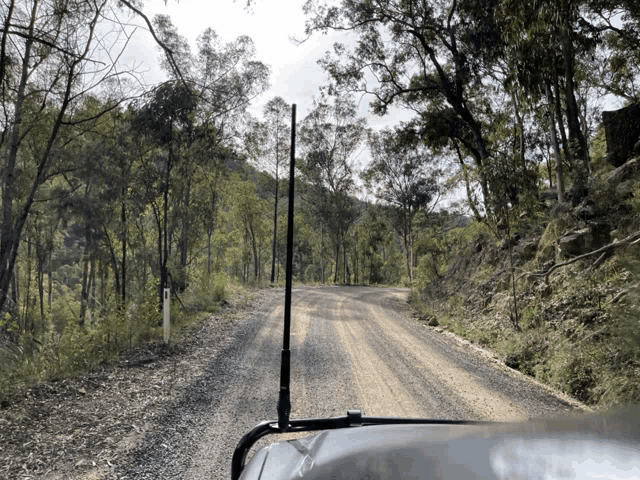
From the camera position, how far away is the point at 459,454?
38.8 inches

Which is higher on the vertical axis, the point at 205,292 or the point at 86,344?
the point at 205,292

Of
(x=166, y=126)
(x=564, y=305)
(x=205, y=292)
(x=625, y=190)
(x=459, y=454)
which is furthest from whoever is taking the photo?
(x=205, y=292)

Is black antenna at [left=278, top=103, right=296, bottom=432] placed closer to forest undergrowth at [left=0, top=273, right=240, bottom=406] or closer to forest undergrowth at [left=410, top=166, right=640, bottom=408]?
forest undergrowth at [left=410, top=166, right=640, bottom=408]

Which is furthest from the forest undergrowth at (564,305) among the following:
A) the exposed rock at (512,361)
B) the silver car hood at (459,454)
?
the silver car hood at (459,454)

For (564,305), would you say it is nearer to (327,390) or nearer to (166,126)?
(327,390)

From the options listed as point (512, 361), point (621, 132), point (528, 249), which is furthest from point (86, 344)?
point (621, 132)

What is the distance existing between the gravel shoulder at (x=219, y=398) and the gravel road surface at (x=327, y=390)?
0.02 metres

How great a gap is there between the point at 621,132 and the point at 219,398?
40.5 feet

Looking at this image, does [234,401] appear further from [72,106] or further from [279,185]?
[279,185]

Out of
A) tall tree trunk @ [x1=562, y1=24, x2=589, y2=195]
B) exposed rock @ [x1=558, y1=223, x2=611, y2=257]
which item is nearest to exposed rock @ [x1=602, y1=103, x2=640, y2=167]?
tall tree trunk @ [x1=562, y1=24, x2=589, y2=195]

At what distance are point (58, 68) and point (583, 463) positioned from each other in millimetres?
12133

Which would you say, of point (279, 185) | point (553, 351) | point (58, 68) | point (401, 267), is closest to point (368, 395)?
point (553, 351)

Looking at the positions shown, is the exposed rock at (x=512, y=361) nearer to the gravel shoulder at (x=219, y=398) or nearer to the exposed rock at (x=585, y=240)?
the gravel shoulder at (x=219, y=398)

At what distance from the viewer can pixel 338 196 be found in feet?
119
